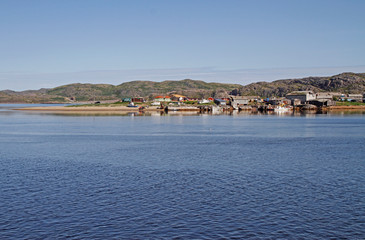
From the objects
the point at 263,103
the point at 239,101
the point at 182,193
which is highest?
the point at 239,101

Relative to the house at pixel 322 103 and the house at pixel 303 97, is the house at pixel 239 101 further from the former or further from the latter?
the house at pixel 322 103

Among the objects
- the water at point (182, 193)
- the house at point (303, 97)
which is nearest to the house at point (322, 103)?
the house at point (303, 97)

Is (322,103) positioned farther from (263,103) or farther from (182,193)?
(182,193)

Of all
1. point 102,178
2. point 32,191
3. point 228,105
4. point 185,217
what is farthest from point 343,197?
point 228,105

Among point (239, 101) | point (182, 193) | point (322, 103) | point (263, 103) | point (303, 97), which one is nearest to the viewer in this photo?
point (182, 193)

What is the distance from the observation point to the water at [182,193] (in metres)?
17.9

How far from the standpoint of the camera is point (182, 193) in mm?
24094

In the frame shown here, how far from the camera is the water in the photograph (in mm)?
17938

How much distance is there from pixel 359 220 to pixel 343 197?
3.98 metres

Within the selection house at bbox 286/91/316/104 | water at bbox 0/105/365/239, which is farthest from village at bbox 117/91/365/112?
water at bbox 0/105/365/239

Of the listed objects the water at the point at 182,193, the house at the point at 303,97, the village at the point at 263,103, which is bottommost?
the water at the point at 182,193

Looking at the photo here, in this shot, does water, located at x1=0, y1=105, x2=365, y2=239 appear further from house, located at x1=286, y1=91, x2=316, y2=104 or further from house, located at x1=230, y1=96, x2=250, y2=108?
house, located at x1=286, y1=91, x2=316, y2=104

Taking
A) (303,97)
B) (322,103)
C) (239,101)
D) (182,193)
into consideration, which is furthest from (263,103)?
A: (182,193)

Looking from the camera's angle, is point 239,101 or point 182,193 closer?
point 182,193
